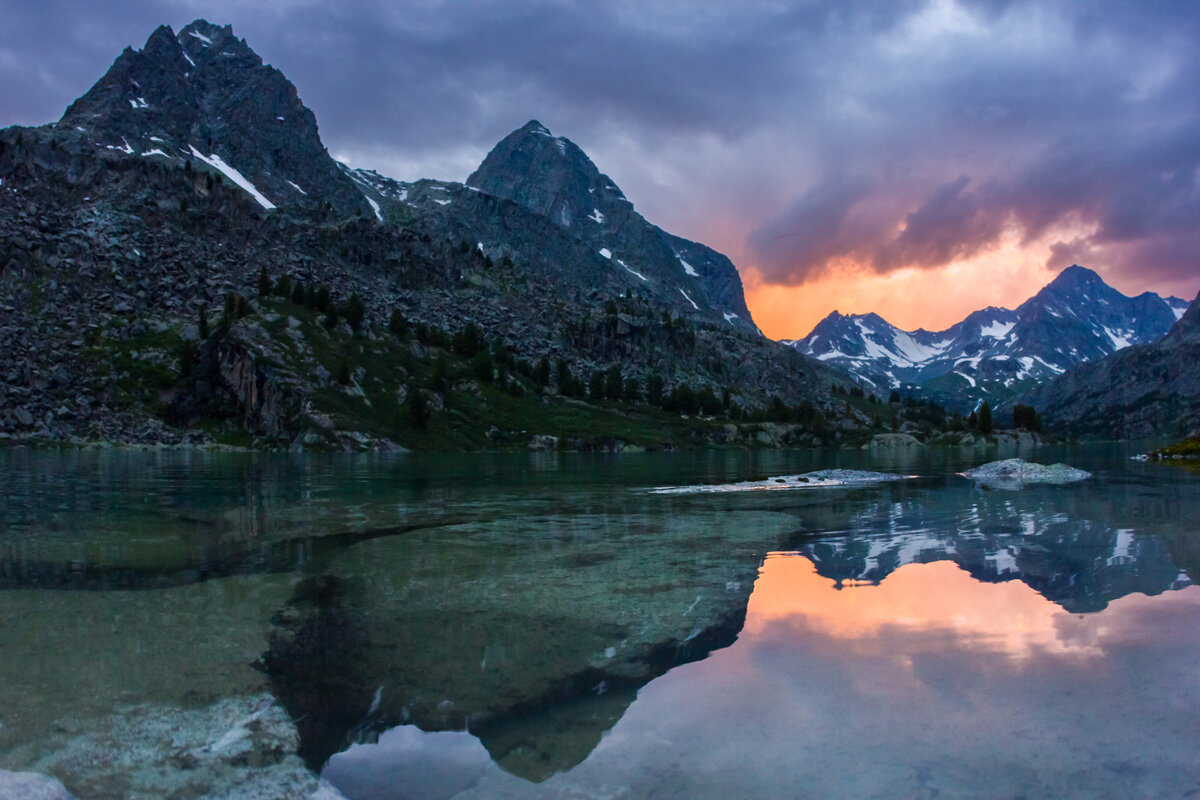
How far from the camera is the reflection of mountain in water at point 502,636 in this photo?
30.8ft

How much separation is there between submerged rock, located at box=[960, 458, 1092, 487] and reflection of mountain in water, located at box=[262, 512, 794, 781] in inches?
1583

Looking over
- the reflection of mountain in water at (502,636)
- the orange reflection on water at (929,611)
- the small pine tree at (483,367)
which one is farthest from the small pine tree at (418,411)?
the orange reflection on water at (929,611)

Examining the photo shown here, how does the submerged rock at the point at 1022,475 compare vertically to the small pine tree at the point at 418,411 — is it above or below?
below

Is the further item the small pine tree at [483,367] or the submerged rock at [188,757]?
the small pine tree at [483,367]

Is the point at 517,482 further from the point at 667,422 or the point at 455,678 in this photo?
the point at 667,422

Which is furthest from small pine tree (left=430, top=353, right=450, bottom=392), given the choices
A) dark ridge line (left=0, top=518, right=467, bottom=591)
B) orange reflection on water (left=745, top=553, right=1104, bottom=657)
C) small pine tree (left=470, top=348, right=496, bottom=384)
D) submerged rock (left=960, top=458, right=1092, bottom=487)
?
orange reflection on water (left=745, top=553, right=1104, bottom=657)

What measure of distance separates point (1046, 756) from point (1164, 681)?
13.2 ft

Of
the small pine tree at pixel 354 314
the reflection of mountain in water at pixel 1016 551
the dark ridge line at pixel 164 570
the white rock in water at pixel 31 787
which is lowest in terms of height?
the reflection of mountain in water at pixel 1016 551

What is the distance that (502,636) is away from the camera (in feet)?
42.9

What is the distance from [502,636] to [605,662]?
2315mm

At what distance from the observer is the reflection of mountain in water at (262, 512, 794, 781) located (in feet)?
30.8

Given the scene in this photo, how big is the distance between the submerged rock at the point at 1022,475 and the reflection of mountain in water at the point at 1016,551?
2366cm

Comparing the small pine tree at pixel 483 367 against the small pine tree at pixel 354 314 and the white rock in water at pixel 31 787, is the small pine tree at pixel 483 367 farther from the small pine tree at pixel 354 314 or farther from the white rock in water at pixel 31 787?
the white rock in water at pixel 31 787

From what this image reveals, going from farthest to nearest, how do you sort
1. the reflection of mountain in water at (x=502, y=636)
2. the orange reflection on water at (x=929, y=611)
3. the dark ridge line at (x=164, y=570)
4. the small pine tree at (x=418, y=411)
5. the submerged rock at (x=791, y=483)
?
the small pine tree at (x=418, y=411) → the submerged rock at (x=791, y=483) → the dark ridge line at (x=164, y=570) → the orange reflection on water at (x=929, y=611) → the reflection of mountain in water at (x=502, y=636)
